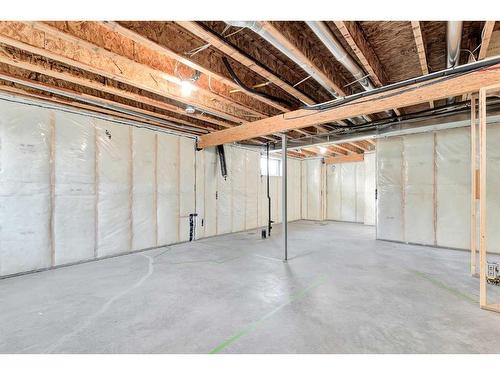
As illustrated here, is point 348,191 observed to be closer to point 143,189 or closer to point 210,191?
point 210,191

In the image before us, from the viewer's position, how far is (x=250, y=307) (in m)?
2.28

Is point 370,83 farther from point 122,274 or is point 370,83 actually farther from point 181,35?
point 122,274

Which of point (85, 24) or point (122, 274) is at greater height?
point (85, 24)

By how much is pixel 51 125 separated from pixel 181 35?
8.71 feet

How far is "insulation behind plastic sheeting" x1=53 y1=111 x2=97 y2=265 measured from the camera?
11.5ft

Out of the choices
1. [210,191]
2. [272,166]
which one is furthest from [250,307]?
[272,166]

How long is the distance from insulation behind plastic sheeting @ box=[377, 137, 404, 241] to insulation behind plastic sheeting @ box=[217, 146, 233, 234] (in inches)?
141

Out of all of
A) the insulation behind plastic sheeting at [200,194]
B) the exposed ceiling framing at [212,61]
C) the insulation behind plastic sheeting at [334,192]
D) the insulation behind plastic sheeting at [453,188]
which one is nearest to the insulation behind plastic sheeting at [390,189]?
the insulation behind plastic sheeting at [453,188]

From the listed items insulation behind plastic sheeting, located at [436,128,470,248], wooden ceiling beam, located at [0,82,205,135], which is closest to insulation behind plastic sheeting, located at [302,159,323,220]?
insulation behind plastic sheeting, located at [436,128,470,248]

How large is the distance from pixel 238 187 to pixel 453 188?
4.66 metres

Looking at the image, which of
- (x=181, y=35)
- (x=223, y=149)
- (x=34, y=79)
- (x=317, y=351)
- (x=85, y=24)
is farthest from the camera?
(x=223, y=149)

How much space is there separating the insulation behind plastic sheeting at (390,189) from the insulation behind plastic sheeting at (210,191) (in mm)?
3844
